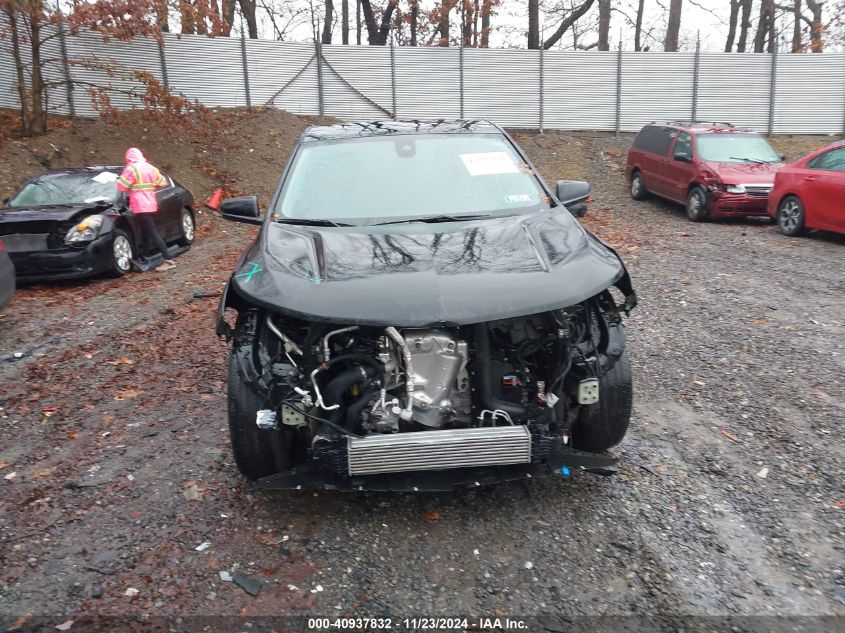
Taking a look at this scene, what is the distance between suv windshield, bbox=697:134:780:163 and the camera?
44.5ft

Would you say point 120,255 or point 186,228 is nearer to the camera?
point 120,255

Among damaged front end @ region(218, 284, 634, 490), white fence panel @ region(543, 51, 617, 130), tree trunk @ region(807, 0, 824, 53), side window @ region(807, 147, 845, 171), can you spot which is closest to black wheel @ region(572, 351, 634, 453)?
damaged front end @ region(218, 284, 634, 490)

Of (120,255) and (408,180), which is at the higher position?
(408,180)

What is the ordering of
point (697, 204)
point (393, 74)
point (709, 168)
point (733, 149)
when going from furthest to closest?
1. point (393, 74)
2. point (733, 149)
3. point (697, 204)
4. point (709, 168)

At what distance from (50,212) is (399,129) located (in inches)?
241

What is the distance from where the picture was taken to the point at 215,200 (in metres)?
15.7

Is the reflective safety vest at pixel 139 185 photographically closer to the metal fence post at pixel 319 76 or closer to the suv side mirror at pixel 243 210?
the suv side mirror at pixel 243 210

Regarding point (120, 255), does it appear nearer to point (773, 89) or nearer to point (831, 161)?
point (831, 161)

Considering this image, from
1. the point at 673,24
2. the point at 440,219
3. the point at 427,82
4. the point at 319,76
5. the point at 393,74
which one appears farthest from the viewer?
the point at 673,24

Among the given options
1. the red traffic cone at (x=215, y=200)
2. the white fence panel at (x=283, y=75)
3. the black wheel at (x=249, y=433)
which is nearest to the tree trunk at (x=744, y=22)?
the white fence panel at (x=283, y=75)

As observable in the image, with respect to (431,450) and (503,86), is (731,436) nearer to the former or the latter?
(431,450)

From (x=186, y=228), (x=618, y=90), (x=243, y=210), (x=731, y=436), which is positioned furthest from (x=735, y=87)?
(x=243, y=210)

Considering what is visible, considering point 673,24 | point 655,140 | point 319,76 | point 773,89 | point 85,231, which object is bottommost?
point 85,231

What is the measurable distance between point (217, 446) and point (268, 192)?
13.4 m
